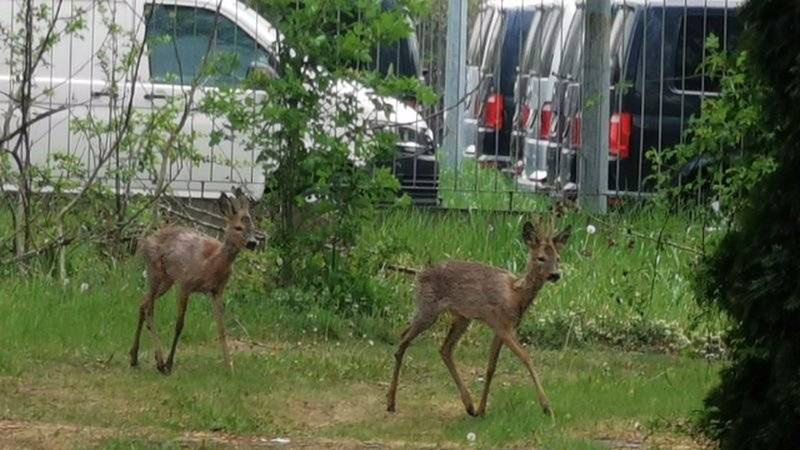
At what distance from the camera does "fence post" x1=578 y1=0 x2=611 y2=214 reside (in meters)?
16.1

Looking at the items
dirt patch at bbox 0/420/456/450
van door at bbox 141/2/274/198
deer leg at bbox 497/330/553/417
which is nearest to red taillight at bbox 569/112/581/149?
van door at bbox 141/2/274/198

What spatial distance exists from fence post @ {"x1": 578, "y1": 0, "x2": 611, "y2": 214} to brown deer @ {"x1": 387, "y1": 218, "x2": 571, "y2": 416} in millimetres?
5233

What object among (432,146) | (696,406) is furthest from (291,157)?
(696,406)

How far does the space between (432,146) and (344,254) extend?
2.78 metres

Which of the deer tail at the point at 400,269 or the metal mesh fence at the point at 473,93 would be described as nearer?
the deer tail at the point at 400,269

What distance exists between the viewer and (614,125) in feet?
54.9

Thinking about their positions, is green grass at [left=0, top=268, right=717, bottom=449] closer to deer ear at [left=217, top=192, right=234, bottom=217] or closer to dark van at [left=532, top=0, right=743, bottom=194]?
deer ear at [left=217, top=192, right=234, bottom=217]

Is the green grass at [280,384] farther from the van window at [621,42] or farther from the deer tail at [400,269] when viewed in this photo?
the van window at [621,42]

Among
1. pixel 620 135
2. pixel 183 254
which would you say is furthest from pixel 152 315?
pixel 620 135

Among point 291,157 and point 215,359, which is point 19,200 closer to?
point 291,157

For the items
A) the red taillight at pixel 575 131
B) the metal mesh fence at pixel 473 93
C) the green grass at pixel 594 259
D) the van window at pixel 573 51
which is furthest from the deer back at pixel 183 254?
the van window at pixel 573 51

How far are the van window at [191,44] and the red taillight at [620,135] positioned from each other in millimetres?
2886

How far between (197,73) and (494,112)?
167 inches

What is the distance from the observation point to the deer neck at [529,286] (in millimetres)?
10586
